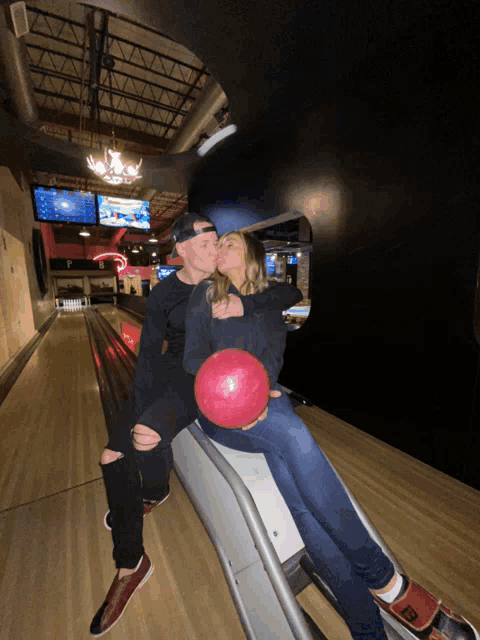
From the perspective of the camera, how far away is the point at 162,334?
151 cm

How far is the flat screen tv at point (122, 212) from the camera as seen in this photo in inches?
226

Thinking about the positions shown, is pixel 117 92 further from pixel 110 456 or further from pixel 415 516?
pixel 415 516

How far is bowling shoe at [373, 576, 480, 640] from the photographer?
35.4 inches

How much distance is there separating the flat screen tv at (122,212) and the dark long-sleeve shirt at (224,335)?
5.55 meters

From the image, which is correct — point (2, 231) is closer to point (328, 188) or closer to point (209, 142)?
point (209, 142)

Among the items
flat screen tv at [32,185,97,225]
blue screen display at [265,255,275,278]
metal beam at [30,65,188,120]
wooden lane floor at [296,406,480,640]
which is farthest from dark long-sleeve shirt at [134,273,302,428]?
blue screen display at [265,255,275,278]

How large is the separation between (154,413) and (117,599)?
2.39 feet

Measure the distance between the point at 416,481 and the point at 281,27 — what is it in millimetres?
3374

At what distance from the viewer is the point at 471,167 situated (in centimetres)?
164

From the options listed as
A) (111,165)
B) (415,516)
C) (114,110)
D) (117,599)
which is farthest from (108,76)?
(415,516)

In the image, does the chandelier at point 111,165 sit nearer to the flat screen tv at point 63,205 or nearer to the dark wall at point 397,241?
the flat screen tv at point 63,205

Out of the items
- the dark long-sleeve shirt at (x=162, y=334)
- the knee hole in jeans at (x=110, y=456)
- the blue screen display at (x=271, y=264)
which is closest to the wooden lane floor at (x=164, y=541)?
the knee hole in jeans at (x=110, y=456)

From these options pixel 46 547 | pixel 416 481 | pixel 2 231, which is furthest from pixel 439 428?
pixel 2 231

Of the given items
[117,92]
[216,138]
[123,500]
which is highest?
[117,92]
